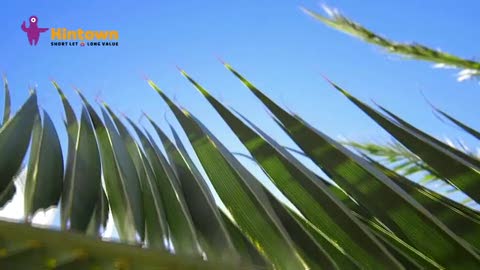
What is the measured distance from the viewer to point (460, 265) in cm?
54

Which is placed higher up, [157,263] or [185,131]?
[185,131]

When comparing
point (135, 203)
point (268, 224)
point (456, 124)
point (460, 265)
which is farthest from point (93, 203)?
point (456, 124)

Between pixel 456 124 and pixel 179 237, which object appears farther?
pixel 456 124

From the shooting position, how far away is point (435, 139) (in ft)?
2.12

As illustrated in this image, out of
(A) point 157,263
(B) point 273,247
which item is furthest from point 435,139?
(A) point 157,263

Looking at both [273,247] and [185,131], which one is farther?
[185,131]

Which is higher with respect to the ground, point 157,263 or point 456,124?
point 456,124

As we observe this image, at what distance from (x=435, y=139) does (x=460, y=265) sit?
0.15m

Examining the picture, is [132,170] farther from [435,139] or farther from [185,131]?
[435,139]

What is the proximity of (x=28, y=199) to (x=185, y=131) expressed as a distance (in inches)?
6.9

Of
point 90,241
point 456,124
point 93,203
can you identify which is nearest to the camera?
point 90,241

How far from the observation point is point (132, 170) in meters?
0.63

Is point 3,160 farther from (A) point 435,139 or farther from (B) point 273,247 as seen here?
(A) point 435,139

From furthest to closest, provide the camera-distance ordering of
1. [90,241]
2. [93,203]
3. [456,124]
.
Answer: [456,124] → [93,203] → [90,241]
